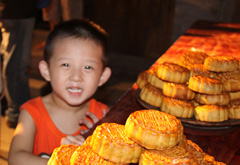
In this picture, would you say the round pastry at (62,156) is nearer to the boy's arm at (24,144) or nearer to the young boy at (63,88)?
the boy's arm at (24,144)

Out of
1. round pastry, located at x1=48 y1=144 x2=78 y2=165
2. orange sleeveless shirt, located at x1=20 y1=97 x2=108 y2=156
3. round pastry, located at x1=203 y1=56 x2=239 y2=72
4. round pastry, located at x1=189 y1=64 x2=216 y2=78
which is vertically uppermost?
round pastry, located at x1=203 y1=56 x2=239 y2=72

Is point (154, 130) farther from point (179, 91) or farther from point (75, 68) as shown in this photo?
point (75, 68)

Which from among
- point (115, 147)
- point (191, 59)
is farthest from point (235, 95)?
point (115, 147)

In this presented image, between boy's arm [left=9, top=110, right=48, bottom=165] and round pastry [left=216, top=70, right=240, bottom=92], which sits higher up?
round pastry [left=216, top=70, right=240, bottom=92]

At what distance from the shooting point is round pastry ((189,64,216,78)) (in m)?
1.46

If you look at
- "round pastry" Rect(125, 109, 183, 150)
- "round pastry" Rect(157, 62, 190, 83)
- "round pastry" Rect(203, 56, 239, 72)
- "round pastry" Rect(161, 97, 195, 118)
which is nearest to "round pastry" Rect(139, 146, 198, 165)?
"round pastry" Rect(125, 109, 183, 150)

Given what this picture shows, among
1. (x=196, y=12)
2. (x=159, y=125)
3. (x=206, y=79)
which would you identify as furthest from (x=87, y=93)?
(x=196, y=12)

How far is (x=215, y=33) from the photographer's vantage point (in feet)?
9.73

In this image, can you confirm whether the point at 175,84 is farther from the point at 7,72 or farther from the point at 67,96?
the point at 7,72

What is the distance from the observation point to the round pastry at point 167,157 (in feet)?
2.52

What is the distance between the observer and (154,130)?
84 cm

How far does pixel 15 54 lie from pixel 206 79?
2.99 metres

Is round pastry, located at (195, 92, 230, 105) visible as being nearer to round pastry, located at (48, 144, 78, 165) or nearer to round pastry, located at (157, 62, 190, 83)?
round pastry, located at (157, 62, 190, 83)

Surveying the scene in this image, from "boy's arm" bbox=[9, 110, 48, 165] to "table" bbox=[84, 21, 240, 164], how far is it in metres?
0.40
